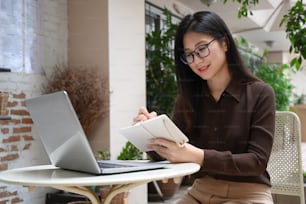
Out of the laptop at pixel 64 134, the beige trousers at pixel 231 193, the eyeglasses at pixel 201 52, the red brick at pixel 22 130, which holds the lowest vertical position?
the beige trousers at pixel 231 193

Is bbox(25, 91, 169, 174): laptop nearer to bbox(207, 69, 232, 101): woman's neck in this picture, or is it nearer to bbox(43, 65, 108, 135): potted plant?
bbox(207, 69, 232, 101): woman's neck

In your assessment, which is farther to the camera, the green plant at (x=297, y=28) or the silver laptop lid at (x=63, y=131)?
the green plant at (x=297, y=28)

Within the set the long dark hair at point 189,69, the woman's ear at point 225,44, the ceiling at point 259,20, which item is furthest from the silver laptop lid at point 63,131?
the ceiling at point 259,20

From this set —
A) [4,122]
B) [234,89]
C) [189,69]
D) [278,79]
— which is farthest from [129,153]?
[278,79]

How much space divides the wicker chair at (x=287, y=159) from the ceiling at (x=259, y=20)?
8.75 ft

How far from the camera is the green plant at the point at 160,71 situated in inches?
163

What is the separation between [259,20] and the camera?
5.94 m

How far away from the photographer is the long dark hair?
1412 mm

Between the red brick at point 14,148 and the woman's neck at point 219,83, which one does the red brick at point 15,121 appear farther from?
the woman's neck at point 219,83

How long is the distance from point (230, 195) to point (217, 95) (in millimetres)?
366

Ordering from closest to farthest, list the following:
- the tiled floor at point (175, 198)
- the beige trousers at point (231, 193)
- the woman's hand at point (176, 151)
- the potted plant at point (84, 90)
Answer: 1. the woman's hand at point (176, 151)
2. the beige trousers at point (231, 193)
3. the potted plant at point (84, 90)
4. the tiled floor at point (175, 198)

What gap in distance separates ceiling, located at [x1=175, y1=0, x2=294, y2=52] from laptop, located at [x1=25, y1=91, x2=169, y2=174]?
3.56 m

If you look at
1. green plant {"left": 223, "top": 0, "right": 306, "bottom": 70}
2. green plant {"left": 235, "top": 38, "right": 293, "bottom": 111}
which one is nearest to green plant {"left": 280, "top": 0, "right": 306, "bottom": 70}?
green plant {"left": 223, "top": 0, "right": 306, "bottom": 70}

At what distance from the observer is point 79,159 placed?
3.61 feet
